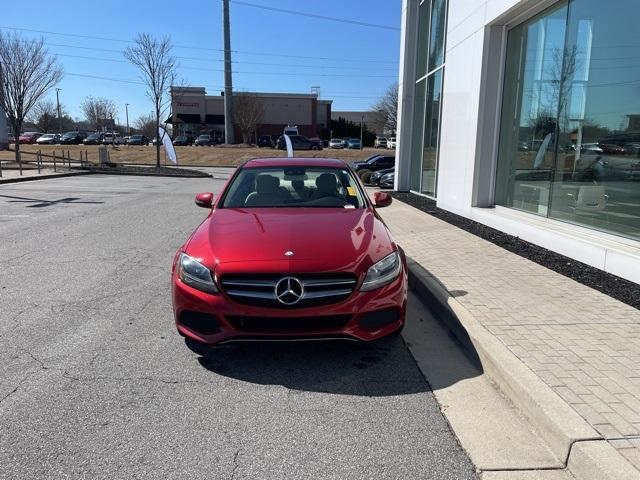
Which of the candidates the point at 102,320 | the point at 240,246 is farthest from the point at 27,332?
the point at 240,246

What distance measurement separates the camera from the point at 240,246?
3.98 meters

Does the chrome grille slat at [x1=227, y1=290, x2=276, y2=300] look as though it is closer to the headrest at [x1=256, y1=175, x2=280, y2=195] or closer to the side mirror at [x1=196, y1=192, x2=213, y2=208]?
the headrest at [x1=256, y1=175, x2=280, y2=195]

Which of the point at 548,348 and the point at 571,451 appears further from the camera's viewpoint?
the point at 548,348

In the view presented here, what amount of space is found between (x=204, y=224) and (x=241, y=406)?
1.95m

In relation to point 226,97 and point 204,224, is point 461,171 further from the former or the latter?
point 226,97

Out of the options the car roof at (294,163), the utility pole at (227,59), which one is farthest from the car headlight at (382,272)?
the utility pole at (227,59)

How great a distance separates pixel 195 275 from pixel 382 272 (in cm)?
141

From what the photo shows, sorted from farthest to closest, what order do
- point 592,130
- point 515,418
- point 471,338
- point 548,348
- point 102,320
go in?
point 592,130
point 102,320
point 471,338
point 548,348
point 515,418

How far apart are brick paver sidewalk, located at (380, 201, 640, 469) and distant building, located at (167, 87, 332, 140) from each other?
250 ft

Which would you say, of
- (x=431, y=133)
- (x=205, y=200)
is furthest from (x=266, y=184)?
(x=431, y=133)

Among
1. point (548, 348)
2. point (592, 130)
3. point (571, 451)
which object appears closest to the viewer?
point (571, 451)

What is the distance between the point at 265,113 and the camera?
80.1 m

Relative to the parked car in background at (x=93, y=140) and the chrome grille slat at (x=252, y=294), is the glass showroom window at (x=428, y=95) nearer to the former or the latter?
the chrome grille slat at (x=252, y=294)

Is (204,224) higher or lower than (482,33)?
lower
